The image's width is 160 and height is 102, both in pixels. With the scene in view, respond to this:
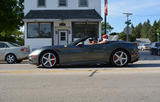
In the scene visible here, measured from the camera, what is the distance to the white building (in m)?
18.5

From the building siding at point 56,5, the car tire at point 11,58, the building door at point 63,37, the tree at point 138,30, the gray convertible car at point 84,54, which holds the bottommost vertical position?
the car tire at point 11,58

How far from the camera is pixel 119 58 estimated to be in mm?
9062

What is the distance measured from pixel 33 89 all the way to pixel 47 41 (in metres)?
13.8

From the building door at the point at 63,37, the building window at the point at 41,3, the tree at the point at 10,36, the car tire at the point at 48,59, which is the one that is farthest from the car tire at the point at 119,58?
the tree at the point at 10,36

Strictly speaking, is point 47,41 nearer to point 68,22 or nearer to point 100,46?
point 68,22

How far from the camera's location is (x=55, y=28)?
19.6 meters

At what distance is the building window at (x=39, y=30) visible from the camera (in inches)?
746

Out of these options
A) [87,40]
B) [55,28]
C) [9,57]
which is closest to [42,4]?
[55,28]

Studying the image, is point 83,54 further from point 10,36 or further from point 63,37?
point 10,36

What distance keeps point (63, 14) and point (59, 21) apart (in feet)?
2.82

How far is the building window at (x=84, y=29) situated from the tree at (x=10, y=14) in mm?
6453

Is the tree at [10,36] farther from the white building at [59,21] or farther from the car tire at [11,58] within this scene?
the car tire at [11,58]

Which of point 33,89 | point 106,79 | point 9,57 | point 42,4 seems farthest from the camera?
point 42,4

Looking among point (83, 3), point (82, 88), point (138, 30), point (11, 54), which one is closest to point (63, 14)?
point (83, 3)
